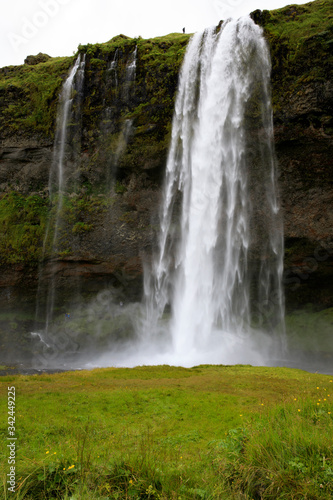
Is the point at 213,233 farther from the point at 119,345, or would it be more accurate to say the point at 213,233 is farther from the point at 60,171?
the point at 60,171

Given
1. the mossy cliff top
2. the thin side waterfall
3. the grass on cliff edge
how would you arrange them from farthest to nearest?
the thin side waterfall < the mossy cliff top < the grass on cliff edge

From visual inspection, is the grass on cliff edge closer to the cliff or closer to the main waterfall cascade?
the main waterfall cascade

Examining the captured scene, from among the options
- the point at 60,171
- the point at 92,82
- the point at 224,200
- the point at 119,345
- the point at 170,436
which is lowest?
the point at 170,436

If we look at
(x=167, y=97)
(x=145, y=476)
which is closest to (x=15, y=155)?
(x=167, y=97)

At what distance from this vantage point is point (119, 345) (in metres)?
34.6

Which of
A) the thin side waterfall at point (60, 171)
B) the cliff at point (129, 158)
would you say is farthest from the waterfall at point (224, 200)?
the thin side waterfall at point (60, 171)

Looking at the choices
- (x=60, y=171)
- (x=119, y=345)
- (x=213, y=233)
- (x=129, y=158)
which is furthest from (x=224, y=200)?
(x=60, y=171)

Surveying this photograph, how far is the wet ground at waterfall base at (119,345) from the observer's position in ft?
95.9

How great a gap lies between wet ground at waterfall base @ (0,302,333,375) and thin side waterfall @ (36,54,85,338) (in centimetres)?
210

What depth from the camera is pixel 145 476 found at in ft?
16.4

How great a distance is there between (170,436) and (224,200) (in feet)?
82.6

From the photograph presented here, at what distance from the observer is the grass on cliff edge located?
486 centimetres

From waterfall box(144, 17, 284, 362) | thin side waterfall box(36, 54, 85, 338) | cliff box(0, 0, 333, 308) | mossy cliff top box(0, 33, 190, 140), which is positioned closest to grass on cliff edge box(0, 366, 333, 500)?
waterfall box(144, 17, 284, 362)

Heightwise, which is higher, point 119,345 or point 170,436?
point 119,345
